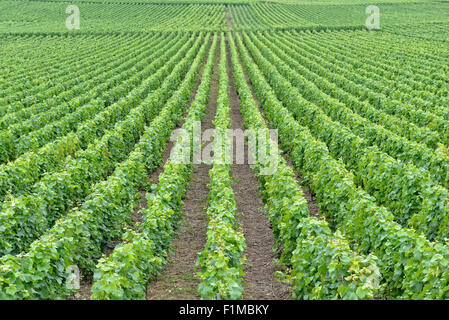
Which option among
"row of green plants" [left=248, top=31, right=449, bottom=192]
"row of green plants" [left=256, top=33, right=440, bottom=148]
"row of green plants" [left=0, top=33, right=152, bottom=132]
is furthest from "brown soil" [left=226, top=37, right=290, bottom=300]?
"row of green plants" [left=0, top=33, right=152, bottom=132]

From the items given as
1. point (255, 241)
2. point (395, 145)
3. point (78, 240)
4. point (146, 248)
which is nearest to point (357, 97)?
point (395, 145)

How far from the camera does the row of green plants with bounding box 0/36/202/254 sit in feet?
29.0

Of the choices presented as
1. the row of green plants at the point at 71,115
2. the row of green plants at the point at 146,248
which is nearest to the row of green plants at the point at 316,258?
the row of green plants at the point at 146,248

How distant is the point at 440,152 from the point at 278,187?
4.69 m

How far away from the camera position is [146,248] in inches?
314

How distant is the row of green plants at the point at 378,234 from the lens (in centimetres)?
685

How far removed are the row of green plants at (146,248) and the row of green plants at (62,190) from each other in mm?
1701

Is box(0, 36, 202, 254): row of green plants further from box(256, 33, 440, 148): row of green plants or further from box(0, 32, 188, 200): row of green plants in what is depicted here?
box(256, 33, 440, 148): row of green plants

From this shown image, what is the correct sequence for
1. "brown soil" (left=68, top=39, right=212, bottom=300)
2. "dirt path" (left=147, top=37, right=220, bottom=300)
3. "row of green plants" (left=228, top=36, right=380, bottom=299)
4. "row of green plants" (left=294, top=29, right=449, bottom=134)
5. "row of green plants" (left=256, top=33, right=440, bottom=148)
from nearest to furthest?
"row of green plants" (left=228, top=36, right=380, bottom=299) < "brown soil" (left=68, top=39, right=212, bottom=300) < "dirt path" (left=147, top=37, right=220, bottom=300) < "row of green plants" (left=256, top=33, right=440, bottom=148) < "row of green plants" (left=294, top=29, right=449, bottom=134)

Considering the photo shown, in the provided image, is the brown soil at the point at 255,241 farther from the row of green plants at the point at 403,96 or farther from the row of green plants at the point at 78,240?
the row of green plants at the point at 403,96

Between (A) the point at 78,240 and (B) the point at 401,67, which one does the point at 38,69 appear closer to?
(B) the point at 401,67

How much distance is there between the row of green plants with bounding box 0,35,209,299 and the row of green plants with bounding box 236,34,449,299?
408 centimetres

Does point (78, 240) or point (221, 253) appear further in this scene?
point (78, 240)

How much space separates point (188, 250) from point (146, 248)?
2.20m
